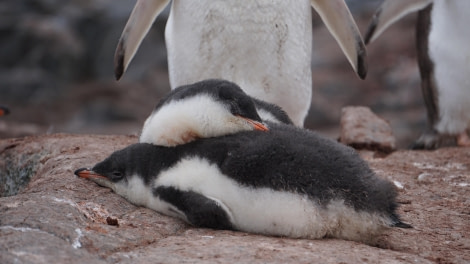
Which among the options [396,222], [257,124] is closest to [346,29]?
[257,124]

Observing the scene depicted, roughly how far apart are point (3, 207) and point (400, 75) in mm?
10534

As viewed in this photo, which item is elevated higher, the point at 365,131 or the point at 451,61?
the point at 451,61

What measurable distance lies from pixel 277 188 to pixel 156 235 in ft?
1.45

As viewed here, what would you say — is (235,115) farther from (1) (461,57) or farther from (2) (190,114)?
(1) (461,57)

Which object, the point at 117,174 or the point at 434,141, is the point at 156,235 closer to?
the point at 117,174

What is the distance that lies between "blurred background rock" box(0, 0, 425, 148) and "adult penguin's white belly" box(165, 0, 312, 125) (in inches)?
296

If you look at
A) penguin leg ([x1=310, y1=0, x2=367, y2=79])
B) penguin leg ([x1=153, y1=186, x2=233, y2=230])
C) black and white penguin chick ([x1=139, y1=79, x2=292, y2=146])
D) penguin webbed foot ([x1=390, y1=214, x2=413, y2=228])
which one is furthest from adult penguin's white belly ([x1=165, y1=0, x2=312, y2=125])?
penguin webbed foot ([x1=390, y1=214, x2=413, y2=228])

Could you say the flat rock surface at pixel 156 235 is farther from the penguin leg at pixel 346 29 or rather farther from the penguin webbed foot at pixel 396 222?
the penguin leg at pixel 346 29

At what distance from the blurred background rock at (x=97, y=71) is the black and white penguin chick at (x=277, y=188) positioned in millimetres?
8673

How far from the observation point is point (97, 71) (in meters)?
12.9

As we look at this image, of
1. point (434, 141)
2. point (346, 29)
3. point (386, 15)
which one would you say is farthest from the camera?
point (386, 15)

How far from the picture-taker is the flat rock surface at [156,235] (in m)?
2.22

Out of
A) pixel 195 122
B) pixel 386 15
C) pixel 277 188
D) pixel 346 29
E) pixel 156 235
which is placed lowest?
pixel 156 235

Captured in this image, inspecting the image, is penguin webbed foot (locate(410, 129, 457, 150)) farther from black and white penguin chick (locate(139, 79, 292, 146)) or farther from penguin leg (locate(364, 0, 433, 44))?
black and white penguin chick (locate(139, 79, 292, 146))
